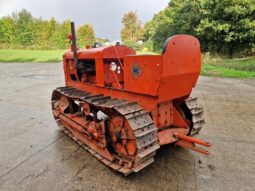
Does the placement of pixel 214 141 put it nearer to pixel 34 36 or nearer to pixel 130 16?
pixel 34 36

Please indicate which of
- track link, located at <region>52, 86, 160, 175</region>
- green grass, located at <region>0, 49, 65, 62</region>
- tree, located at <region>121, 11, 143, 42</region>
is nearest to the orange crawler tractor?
track link, located at <region>52, 86, 160, 175</region>

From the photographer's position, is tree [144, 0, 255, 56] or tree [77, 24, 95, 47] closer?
tree [144, 0, 255, 56]

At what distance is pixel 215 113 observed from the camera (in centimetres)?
604

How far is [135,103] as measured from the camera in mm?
3309

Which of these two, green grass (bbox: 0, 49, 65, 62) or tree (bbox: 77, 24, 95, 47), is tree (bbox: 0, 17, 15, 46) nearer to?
tree (bbox: 77, 24, 95, 47)

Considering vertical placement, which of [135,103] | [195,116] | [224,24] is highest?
[224,24]

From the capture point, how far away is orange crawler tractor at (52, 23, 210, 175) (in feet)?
9.67

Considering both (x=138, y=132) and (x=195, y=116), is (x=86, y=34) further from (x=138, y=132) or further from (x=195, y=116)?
(x=138, y=132)

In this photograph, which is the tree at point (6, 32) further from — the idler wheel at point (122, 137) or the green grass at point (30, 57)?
the idler wheel at point (122, 137)

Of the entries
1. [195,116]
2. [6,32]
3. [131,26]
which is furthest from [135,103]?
[131,26]

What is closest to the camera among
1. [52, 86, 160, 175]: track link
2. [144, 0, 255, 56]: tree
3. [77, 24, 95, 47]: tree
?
[52, 86, 160, 175]: track link

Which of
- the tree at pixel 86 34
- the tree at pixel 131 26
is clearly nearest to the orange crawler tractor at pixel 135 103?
the tree at pixel 86 34

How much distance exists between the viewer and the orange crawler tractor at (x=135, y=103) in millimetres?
2947

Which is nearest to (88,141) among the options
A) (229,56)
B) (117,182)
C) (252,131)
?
(117,182)
